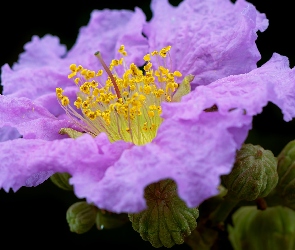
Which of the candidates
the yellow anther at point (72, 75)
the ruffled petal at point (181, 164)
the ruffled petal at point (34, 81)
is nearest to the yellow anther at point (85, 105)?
the yellow anther at point (72, 75)

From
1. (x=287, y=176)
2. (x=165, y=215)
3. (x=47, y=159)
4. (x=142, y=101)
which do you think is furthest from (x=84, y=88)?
(x=287, y=176)

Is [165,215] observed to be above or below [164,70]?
below

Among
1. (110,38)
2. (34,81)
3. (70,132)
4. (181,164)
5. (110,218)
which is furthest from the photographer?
(110,38)

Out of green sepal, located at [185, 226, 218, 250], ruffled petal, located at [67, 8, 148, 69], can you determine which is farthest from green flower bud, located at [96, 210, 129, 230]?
ruffled petal, located at [67, 8, 148, 69]

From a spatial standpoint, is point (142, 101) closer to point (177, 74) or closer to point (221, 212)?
point (177, 74)

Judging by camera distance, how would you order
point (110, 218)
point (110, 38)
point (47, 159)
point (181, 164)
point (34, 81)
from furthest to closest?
point (110, 38)
point (34, 81)
point (110, 218)
point (47, 159)
point (181, 164)

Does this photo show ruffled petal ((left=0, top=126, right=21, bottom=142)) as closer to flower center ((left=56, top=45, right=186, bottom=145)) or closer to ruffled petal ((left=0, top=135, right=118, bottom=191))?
flower center ((left=56, top=45, right=186, bottom=145))

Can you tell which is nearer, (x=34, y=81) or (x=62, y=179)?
(x=62, y=179)

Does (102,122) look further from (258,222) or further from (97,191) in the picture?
(258,222)

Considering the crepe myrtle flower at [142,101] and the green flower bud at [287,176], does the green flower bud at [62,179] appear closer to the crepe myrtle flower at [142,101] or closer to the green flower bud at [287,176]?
the crepe myrtle flower at [142,101]
